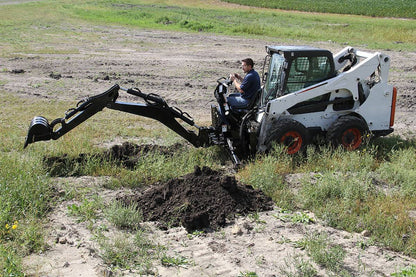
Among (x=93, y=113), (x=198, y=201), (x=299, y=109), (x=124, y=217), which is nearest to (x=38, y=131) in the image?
(x=93, y=113)

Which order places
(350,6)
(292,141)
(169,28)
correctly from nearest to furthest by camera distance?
1. (292,141)
2. (169,28)
3. (350,6)

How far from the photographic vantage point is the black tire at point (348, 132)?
9.85 metres

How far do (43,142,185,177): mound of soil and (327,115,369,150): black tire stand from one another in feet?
10.1

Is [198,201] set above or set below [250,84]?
below

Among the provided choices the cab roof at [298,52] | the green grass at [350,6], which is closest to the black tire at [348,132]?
the cab roof at [298,52]

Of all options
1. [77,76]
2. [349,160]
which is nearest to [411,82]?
[349,160]

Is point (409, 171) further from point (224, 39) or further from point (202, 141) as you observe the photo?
point (224, 39)

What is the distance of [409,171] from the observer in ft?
29.5

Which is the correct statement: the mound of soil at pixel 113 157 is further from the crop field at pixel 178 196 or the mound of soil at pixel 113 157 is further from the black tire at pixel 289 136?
the black tire at pixel 289 136

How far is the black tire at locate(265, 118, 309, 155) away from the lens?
31.2 ft

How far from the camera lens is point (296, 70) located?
971 centimetres

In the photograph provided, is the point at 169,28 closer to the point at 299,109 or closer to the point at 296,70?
the point at 296,70

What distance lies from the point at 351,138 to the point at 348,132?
163 mm

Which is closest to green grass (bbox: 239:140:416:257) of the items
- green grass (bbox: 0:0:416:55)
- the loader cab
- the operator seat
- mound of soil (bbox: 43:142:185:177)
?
the operator seat
